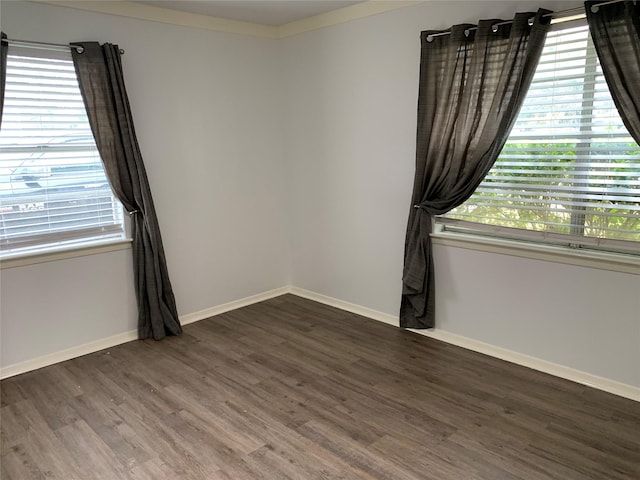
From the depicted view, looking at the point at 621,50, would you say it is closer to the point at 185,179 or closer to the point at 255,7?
the point at 255,7

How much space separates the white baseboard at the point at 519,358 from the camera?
2.78m

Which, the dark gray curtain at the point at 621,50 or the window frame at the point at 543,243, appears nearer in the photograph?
the dark gray curtain at the point at 621,50

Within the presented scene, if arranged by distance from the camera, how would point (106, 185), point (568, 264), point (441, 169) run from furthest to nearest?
1. point (106, 185)
2. point (441, 169)
3. point (568, 264)

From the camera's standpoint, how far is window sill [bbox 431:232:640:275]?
8.86 ft

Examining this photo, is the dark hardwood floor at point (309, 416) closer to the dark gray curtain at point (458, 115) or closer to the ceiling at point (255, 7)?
the dark gray curtain at point (458, 115)

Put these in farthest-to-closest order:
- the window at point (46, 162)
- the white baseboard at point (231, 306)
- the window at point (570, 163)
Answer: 1. the white baseboard at point (231, 306)
2. the window at point (46, 162)
3. the window at point (570, 163)

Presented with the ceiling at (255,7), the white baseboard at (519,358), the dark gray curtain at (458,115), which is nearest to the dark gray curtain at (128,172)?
the ceiling at (255,7)

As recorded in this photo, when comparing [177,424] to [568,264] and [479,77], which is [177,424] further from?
[479,77]

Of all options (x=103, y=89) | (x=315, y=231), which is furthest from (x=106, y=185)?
(x=315, y=231)

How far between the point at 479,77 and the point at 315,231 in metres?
1.97

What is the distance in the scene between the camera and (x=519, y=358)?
318cm

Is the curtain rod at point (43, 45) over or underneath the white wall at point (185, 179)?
over

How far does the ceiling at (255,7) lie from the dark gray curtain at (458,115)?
2.95ft

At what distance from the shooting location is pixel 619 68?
8.16ft
